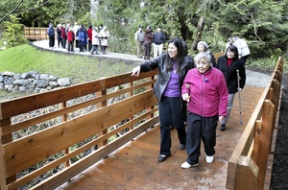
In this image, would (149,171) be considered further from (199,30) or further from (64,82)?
(199,30)

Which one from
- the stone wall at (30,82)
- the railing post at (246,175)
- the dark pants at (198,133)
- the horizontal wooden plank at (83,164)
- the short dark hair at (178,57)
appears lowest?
the stone wall at (30,82)

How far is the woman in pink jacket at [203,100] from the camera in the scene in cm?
380

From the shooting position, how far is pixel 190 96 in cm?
400

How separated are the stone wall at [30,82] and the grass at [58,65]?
1.39 ft

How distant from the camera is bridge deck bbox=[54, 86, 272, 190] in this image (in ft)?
12.3

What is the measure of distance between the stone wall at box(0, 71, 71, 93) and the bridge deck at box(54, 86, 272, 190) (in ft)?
43.8

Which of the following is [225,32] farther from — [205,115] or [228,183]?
[228,183]

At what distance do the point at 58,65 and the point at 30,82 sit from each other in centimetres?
206

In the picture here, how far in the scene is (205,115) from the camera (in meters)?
3.93

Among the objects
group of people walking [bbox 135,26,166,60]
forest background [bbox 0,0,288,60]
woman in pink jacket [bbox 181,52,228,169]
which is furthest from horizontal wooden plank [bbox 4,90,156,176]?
forest background [bbox 0,0,288,60]

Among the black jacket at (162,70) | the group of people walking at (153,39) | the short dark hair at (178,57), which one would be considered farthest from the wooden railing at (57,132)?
the group of people walking at (153,39)

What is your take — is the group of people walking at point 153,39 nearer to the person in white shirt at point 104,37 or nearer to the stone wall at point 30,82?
the person in white shirt at point 104,37

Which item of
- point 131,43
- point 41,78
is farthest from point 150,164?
point 131,43

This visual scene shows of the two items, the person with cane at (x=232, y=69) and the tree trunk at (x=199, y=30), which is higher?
the tree trunk at (x=199, y=30)
